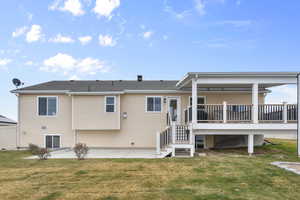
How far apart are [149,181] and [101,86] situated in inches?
356

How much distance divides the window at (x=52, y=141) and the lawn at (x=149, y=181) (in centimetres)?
519

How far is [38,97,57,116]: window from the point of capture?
42.5 ft

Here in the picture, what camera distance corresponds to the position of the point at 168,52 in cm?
1844

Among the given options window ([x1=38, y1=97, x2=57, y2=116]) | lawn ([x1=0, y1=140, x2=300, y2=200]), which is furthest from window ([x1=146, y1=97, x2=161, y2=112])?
window ([x1=38, y1=97, x2=57, y2=116])

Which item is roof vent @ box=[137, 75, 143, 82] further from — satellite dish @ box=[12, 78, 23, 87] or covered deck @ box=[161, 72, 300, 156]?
satellite dish @ box=[12, 78, 23, 87]

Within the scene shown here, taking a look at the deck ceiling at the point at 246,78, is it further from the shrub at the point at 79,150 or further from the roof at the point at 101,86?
the shrub at the point at 79,150

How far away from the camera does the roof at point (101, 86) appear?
1285cm

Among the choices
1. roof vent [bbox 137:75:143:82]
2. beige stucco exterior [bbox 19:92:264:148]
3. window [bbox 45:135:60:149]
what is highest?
roof vent [bbox 137:75:143:82]

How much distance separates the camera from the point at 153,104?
1290cm

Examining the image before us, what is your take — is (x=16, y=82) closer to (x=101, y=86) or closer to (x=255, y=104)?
(x=101, y=86)

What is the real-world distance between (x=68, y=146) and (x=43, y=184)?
7.83 m

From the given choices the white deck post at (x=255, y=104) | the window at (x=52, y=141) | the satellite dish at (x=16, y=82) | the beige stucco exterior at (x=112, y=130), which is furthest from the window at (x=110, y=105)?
the white deck post at (x=255, y=104)

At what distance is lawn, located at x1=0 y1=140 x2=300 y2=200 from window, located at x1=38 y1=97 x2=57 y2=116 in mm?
5520

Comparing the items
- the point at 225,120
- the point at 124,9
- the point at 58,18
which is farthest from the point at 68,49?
the point at 225,120
